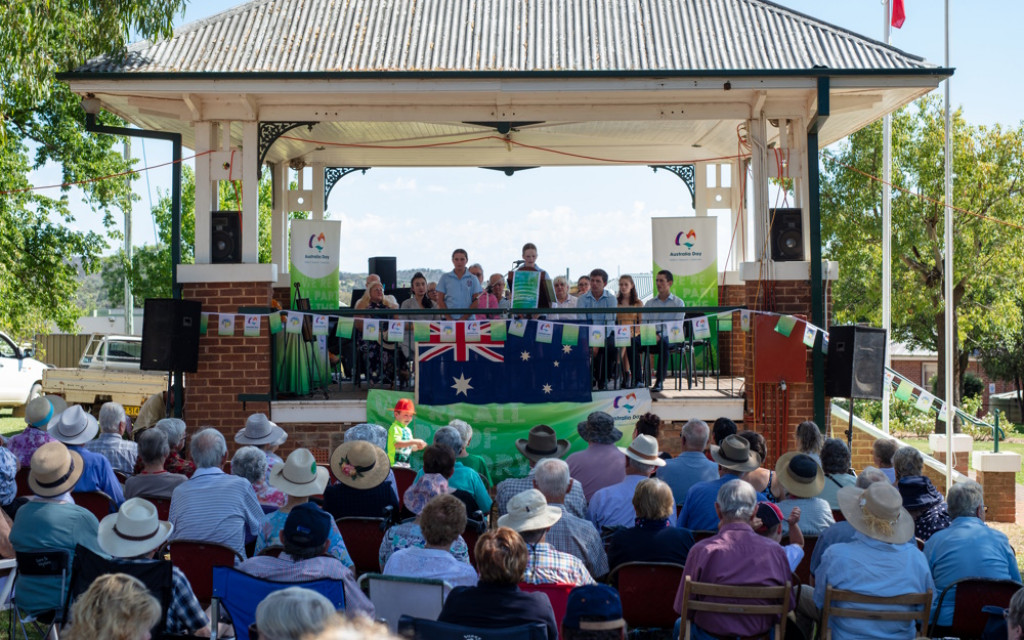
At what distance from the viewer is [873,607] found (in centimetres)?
520

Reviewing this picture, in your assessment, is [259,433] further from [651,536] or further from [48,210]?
[48,210]

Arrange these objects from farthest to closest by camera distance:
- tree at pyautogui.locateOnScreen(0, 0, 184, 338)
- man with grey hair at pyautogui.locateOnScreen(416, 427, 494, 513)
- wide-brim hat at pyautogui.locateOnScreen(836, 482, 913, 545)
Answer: tree at pyautogui.locateOnScreen(0, 0, 184, 338), man with grey hair at pyautogui.locateOnScreen(416, 427, 494, 513), wide-brim hat at pyautogui.locateOnScreen(836, 482, 913, 545)

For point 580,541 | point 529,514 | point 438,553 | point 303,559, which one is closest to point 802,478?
point 580,541

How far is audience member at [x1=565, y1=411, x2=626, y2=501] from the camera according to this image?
796cm

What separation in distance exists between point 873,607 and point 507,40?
787 cm

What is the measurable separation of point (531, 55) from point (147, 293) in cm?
2327

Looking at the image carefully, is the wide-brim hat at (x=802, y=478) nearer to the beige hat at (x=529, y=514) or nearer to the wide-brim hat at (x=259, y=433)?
the beige hat at (x=529, y=514)

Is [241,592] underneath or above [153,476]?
underneath

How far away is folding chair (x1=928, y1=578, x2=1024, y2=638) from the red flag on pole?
13.2 metres

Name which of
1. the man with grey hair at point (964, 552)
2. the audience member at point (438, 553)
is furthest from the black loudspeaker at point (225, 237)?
the man with grey hair at point (964, 552)

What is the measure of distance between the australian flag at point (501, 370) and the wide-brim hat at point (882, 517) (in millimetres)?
5641

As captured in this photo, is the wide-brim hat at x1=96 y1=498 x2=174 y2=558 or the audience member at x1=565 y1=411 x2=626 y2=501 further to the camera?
the audience member at x1=565 y1=411 x2=626 y2=501

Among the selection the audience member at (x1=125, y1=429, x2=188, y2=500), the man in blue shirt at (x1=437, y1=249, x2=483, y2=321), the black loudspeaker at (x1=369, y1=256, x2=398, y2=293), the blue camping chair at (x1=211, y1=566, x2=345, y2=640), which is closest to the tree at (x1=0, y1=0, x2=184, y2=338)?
the black loudspeaker at (x1=369, y1=256, x2=398, y2=293)

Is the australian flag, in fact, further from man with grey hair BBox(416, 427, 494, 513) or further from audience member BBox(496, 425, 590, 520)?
man with grey hair BBox(416, 427, 494, 513)
